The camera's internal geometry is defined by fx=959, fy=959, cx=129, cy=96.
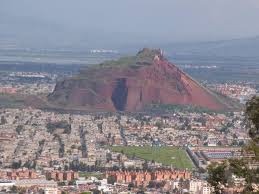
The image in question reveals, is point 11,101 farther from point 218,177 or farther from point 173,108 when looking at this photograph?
Result: point 218,177

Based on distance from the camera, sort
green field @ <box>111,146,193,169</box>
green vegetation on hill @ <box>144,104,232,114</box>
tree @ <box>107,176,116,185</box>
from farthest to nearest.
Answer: green vegetation on hill @ <box>144,104,232,114</box> → green field @ <box>111,146,193,169</box> → tree @ <box>107,176,116,185</box>

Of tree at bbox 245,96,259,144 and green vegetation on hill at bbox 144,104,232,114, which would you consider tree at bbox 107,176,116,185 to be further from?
green vegetation on hill at bbox 144,104,232,114

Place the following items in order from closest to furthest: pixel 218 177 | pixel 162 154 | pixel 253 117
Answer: pixel 253 117, pixel 218 177, pixel 162 154

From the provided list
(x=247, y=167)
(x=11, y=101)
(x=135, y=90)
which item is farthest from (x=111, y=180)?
(x=11, y=101)

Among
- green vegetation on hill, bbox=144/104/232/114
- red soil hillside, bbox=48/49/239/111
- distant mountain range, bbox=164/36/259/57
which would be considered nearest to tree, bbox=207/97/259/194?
green vegetation on hill, bbox=144/104/232/114

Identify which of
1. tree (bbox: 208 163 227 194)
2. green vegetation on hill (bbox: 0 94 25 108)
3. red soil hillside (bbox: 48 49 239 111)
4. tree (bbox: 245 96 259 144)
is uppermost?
tree (bbox: 245 96 259 144)

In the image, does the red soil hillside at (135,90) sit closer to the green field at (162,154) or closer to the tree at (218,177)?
the green field at (162,154)

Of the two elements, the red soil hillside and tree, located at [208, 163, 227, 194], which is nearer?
tree, located at [208, 163, 227, 194]
